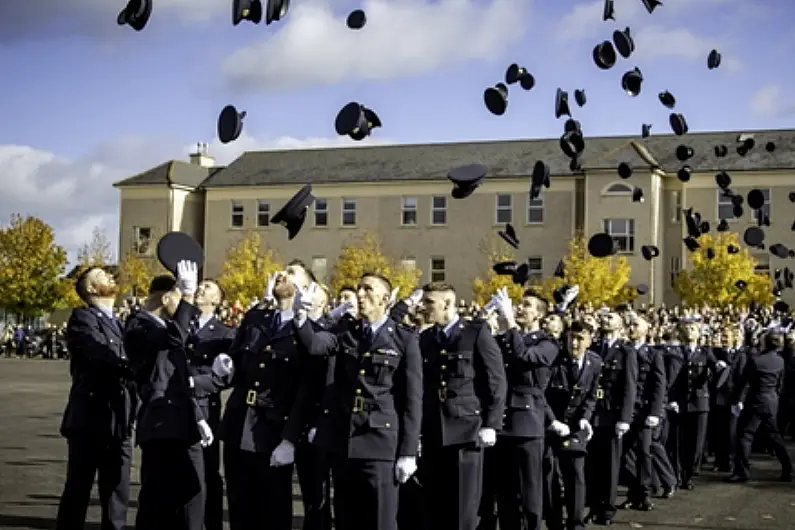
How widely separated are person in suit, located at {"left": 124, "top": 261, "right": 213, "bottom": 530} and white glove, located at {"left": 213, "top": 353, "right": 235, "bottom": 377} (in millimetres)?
252

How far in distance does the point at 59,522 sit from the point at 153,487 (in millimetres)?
1061

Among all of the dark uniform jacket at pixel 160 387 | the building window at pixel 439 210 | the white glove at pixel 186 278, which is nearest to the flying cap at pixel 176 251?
the white glove at pixel 186 278

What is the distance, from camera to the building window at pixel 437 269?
6688 centimetres

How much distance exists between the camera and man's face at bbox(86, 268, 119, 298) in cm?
920

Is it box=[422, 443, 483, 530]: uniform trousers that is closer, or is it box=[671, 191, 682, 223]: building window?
box=[422, 443, 483, 530]: uniform trousers

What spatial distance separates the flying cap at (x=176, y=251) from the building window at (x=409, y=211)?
58.8 m

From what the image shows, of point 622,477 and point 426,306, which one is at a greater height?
point 426,306

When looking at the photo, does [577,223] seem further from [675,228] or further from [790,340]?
[790,340]

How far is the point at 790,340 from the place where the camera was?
20.3 m

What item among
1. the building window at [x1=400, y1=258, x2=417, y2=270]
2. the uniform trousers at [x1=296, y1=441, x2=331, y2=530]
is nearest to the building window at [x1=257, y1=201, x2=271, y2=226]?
the building window at [x1=400, y1=258, x2=417, y2=270]

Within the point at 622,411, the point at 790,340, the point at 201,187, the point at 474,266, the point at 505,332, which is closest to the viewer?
the point at 505,332

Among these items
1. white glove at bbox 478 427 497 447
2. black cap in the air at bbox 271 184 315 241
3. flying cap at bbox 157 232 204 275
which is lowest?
white glove at bbox 478 427 497 447

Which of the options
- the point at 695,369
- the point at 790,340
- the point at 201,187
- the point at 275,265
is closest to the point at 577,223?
the point at 275,265

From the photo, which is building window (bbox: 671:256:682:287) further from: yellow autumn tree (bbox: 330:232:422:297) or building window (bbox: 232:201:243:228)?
building window (bbox: 232:201:243:228)
